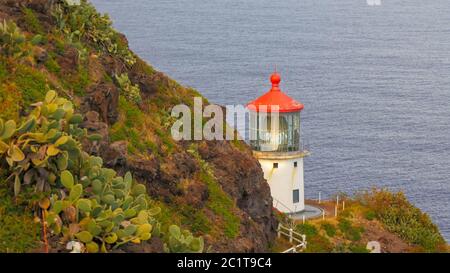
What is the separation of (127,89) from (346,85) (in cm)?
10065

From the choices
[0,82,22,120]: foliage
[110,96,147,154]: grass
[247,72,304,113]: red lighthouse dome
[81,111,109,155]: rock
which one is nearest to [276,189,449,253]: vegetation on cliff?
[247,72,304,113]: red lighthouse dome

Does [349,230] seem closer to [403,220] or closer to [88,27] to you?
[403,220]

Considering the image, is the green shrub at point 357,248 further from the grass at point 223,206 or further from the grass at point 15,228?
the grass at point 15,228

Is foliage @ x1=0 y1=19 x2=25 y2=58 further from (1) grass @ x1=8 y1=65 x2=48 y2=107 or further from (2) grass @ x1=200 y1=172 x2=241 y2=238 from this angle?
(2) grass @ x1=200 y1=172 x2=241 y2=238

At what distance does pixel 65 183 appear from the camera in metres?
16.9

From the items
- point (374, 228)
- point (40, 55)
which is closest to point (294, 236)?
point (374, 228)

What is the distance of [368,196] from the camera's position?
46.7 meters

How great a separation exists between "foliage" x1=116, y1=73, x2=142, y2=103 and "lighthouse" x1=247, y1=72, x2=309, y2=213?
1726cm

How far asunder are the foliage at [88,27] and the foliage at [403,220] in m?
17.3

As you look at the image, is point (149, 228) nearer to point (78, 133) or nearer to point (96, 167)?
point (96, 167)

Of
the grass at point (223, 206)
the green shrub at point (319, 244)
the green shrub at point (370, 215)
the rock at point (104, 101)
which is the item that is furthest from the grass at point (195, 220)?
the green shrub at point (370, 215)

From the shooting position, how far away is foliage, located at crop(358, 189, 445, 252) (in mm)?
43031

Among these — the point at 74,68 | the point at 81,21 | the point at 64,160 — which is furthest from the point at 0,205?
the point at 81,21

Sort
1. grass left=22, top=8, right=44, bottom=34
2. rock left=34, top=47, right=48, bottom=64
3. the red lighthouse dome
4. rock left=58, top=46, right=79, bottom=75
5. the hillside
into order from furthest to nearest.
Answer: the red lighthouse dome → grass left=22, top=8, right=44, bottom=34 → rock left=58, top=46, right=79, bottom=75 → rock left=34, top=47, right=48, bottom=64 → the hillside
